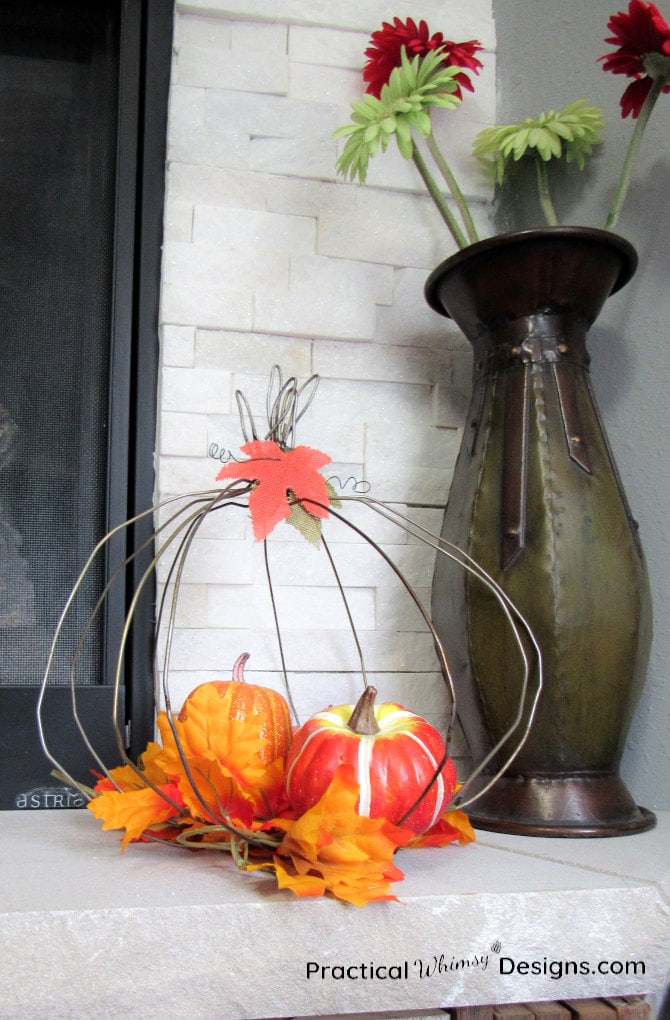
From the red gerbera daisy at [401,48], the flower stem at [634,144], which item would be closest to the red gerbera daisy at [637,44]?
the flower stem at [634,144]

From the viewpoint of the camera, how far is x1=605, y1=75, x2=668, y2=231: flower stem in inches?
31.7

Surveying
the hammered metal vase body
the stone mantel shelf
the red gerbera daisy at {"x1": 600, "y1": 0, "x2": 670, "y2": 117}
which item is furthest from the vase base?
the red gerbera daisy at {"x1": 600, "y1": 0, "x2": 670, "y2": 117}

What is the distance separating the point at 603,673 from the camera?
75 cm

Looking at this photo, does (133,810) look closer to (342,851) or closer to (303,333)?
(342,851)

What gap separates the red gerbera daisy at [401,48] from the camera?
0.90 metres

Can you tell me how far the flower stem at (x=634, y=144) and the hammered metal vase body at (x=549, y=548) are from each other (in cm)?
5

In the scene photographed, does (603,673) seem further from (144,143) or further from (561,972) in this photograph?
(144,143)

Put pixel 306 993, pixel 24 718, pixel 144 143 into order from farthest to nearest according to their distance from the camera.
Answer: pixel 144 143 → pixel 24 718 → pixel 306 993

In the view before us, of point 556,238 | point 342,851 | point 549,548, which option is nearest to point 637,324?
point 556,238

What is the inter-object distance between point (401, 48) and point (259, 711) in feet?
2.25

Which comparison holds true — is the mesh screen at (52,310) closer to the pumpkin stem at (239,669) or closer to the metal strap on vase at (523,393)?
the pumpkin stem at (239,669)

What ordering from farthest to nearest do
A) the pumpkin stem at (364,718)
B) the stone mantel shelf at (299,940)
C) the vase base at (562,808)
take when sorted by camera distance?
the vase base at (562,808)
the pumpkin stem at (364,718)
the stone mantel shelf at (299,940)

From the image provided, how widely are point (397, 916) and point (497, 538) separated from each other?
355 mm

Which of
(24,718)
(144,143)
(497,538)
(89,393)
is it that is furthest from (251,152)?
(24,718)
